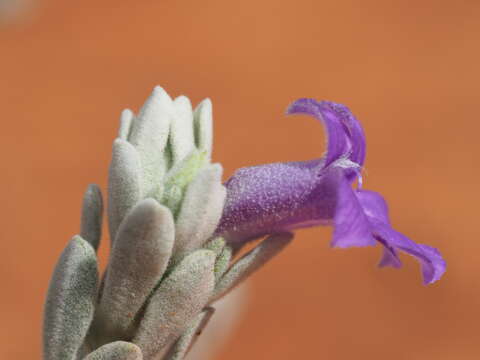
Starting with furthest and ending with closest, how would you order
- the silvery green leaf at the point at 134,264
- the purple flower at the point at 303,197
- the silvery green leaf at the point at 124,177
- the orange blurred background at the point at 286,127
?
the orange blurred background at the point at 286,127 < the purple flower at the point at 303,197 < the silvery green leaf at the point at 124,177 < the silvery green leaf at the point at 134,264

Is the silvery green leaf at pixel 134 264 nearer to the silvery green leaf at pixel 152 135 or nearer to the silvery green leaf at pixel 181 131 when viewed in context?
the silvery green leaf at pixel 152 135

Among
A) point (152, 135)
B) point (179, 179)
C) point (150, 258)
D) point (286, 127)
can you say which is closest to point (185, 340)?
point (150, 258)

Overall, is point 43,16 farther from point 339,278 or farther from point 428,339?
point 428,339

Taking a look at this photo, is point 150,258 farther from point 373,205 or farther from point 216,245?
point 373,205

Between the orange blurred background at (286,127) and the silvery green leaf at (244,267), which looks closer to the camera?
the silvery green leaf at (244,267)

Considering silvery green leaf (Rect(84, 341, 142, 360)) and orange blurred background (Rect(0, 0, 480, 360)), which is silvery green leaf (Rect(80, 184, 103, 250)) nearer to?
silvery green leaf (Rect(84, 341, 142, 360))

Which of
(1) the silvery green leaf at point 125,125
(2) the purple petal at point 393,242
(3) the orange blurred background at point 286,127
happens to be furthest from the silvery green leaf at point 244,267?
(3) the orange blurred background at point 286,127

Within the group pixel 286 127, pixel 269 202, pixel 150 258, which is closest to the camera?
pixel 150 258
